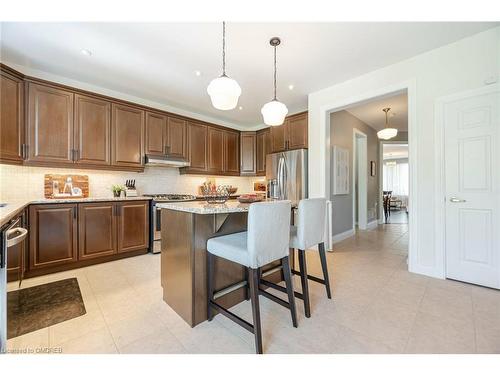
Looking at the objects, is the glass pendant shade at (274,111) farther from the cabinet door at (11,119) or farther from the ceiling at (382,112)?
the cabinet door at (11,119)

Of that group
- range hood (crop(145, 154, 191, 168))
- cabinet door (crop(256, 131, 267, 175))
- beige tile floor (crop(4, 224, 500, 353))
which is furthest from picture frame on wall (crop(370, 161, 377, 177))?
range hood (crop(145, 154, 191, 168))

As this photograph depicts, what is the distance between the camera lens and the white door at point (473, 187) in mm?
2143

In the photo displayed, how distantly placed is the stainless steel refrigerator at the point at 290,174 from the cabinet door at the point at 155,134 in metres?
2.01

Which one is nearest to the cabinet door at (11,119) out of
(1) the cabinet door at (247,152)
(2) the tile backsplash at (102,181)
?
(2) the tile backsplash at (102,181)

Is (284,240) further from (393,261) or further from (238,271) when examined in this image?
(393,261)

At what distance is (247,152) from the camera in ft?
16.5

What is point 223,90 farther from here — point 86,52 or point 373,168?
point 373,168

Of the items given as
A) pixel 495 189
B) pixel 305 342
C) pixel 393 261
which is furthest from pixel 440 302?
pixel 305 342

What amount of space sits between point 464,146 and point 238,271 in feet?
8.97

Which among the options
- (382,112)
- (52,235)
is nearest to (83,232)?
(52,235)

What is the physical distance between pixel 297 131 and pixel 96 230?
3548 millimetres

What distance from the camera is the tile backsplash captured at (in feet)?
8.72

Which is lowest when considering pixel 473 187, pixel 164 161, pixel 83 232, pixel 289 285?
pixel 289 285

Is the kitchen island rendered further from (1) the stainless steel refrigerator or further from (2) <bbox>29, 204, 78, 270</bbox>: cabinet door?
(1) the stainless steel refrigerator
